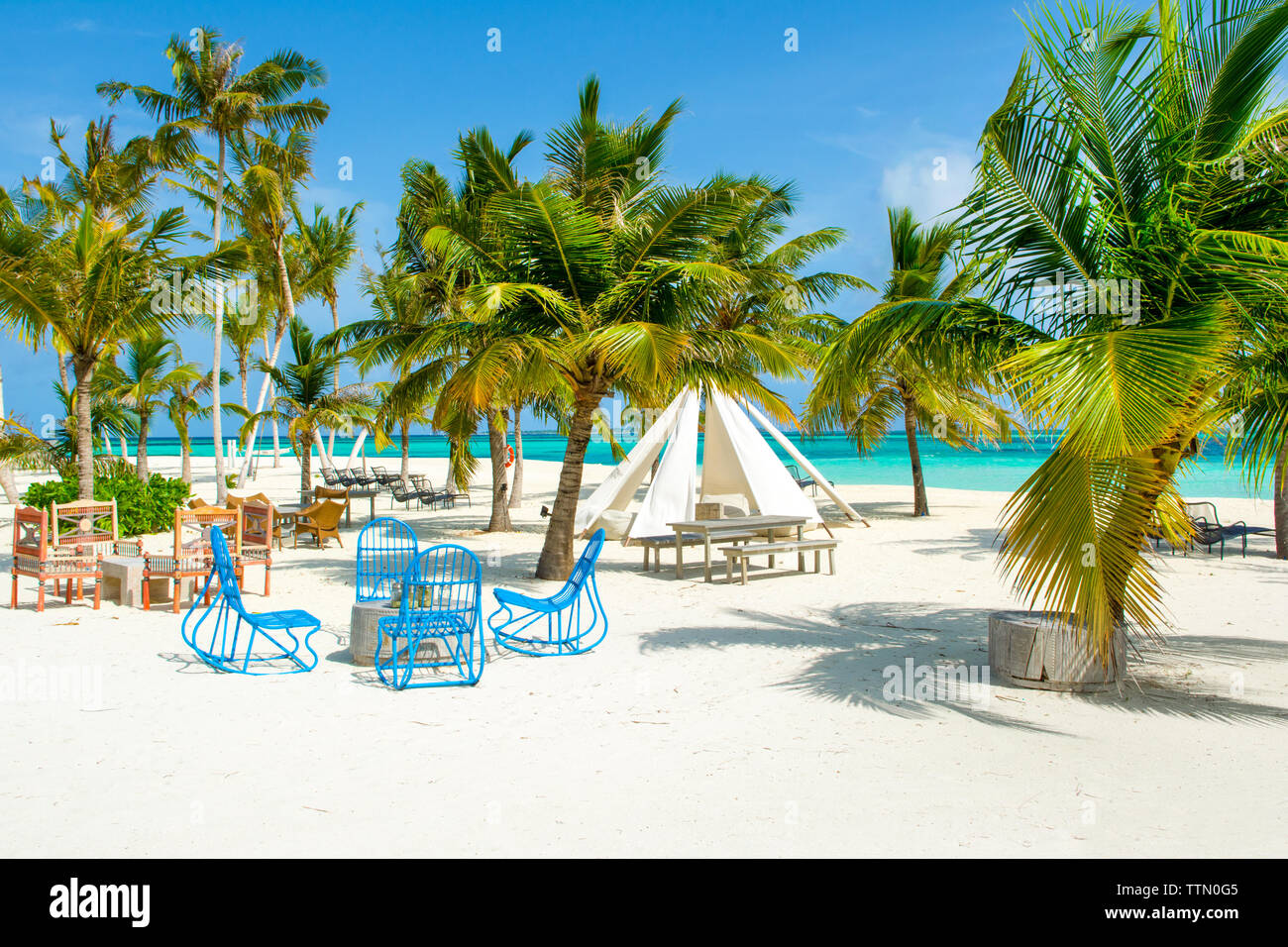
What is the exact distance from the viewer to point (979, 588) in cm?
1063

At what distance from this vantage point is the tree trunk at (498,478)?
1770 cm

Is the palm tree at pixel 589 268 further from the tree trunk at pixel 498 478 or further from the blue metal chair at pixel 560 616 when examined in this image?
the tree trunk at pixel 498 478

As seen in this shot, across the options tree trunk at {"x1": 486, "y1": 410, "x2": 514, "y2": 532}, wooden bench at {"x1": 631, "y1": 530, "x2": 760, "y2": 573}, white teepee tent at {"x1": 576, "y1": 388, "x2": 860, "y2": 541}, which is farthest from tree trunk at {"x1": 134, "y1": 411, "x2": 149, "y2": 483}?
wooden bench at {"x1": 631, "y1": 530, "x2": 760, "y2": 573}

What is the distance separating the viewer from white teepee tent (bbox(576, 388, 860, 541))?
49.9 feet

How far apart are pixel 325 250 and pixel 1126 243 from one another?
23.5 m

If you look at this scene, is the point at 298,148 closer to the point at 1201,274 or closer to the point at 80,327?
the point at 80,327

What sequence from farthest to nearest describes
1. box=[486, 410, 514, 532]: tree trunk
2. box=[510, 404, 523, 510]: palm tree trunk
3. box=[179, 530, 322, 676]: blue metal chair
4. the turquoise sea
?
the turquoise sea, box=[510, 404, 523, 510]: palm tree trunk, box=[486, 410, 514, 532]: tree trunk, box=[179, 530, 322, 676]: blue metal chair

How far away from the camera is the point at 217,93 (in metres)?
20.3

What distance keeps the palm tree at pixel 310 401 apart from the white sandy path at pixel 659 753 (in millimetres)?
9961

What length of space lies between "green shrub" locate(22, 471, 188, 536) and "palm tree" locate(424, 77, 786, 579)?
7.09 metres

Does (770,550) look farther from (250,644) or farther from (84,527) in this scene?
(84,527)

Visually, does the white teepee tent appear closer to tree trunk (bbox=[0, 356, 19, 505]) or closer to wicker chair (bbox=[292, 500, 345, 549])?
wicker chair (bbox=[292, 500, 345, 549])

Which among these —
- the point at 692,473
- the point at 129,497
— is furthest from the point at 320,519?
the point at 692,473
